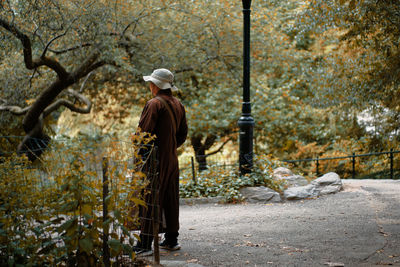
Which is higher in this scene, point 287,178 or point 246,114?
point 246,114

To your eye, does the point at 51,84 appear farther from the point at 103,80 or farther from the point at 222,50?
the point at 222,50

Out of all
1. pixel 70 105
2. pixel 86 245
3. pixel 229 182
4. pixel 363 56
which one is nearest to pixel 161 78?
pixel 86 245

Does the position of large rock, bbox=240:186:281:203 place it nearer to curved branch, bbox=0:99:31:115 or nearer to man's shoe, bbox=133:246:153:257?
man's shoe, bbox=133:246:153:257

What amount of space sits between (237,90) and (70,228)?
13.0 metres

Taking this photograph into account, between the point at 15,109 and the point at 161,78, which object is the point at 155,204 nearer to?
the point at 161,78

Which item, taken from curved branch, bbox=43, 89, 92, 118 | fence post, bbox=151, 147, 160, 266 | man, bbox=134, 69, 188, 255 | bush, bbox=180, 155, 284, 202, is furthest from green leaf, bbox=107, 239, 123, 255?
curved branch, bbox=43, 89, 92, 118

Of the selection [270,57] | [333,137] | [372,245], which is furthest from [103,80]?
[372,245]

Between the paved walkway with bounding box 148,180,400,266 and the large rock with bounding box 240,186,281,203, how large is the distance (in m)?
0.30

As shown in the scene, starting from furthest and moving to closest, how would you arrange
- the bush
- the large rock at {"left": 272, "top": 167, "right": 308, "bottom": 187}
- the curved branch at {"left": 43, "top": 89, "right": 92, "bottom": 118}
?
the curved branch at {"left": 43, "top": 89, "right": 92, "bottom": 118} < the large rock at {"left": 272, "top": 167, "right": 308, "bottom": 187} < the bush

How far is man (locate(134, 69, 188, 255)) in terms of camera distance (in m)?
5.00

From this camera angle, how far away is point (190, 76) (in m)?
15.6

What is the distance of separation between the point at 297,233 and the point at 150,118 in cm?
266

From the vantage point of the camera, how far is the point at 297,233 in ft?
20.0

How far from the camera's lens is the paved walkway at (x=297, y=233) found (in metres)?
4.82
